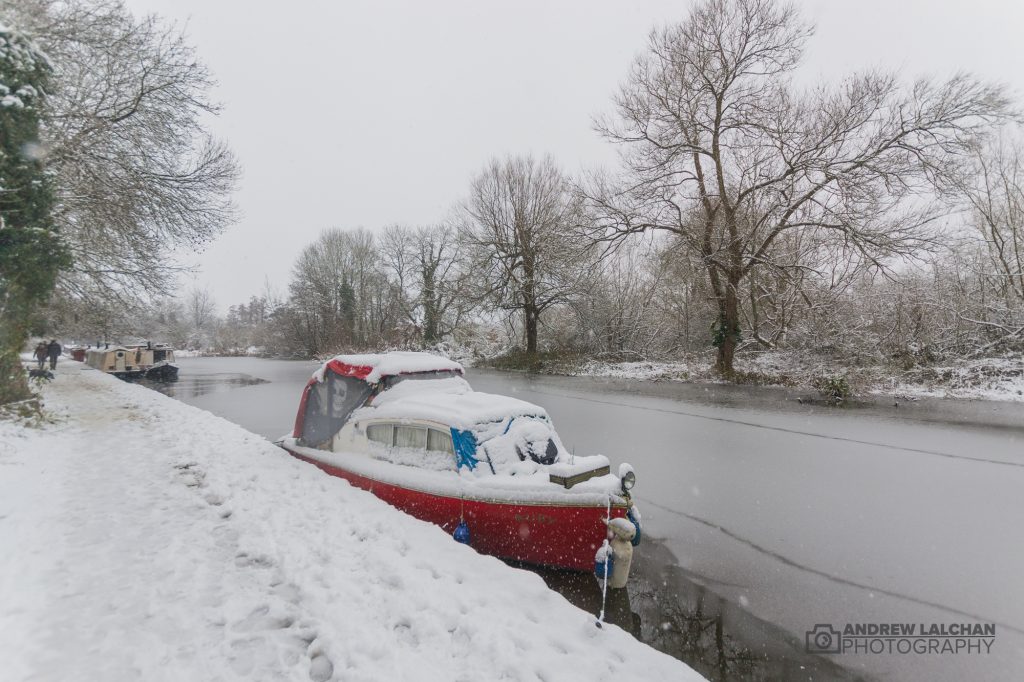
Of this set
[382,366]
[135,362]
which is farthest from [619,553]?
[135,362]

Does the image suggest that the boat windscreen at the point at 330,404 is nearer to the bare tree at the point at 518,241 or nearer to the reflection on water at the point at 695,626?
the reflection on water at the point at 695,626

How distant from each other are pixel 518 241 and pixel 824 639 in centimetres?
2915

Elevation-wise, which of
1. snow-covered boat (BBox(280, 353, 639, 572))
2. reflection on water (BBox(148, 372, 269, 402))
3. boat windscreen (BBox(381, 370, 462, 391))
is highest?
boat windscreen (BBox(381, 370, 462, 391))

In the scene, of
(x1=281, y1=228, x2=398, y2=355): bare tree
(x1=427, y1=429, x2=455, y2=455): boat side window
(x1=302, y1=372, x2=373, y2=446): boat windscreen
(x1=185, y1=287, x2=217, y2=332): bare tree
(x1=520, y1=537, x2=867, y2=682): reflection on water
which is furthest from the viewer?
(x1=185, y1=287, x2=217, y2=332): bare tree

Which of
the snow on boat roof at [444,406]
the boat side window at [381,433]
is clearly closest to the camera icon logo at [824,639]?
the snow on boat roof at [444,406]

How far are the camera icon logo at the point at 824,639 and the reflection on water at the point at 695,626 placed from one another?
0.11m

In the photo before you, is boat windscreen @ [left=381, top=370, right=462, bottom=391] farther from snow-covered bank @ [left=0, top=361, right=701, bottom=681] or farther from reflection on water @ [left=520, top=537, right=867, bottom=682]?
reflection on water @ [left=520, top=537, right=867, bottom=682]

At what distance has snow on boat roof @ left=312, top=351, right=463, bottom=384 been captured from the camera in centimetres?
699

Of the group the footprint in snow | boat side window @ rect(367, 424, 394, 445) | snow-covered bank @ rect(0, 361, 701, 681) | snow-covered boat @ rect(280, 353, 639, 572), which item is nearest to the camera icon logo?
snow-covered bank @ rect(0, 361, 701, 681)

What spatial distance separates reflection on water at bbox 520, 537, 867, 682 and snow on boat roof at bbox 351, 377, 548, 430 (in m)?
1.88

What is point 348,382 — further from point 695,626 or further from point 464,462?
point 695,626

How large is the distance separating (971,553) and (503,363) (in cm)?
2662

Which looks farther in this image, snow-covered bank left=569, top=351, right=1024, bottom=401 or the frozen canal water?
snow-covered bank left=569, top=351, right=1024, bottom=401

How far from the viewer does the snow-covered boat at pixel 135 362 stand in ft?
84.4
